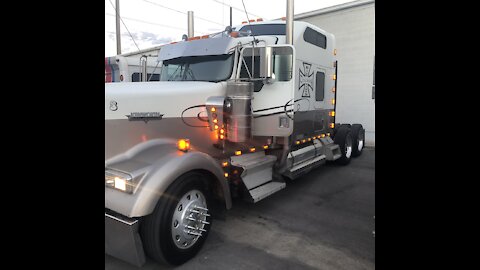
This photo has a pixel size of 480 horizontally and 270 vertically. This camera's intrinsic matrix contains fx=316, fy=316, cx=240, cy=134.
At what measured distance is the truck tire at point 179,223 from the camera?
307 centimetres

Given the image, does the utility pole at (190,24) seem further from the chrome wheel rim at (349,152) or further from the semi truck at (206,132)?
the chrome wheel rim at (349,152)

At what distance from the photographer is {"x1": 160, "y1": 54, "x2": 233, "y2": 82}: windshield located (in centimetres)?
459

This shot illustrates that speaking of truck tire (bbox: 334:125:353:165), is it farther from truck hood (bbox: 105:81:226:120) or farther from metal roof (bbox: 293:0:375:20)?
metal roof (bbox: 293:0:375:20)

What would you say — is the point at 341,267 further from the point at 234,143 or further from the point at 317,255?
the point at 234,143

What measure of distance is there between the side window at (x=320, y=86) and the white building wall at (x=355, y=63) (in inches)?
214

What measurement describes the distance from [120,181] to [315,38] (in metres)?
4.57

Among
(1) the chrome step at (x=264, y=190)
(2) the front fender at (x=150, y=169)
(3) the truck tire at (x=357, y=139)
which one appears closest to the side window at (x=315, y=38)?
(1) the chrome step at (x=264, y=190)

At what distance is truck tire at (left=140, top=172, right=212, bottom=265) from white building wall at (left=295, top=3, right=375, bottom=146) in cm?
921

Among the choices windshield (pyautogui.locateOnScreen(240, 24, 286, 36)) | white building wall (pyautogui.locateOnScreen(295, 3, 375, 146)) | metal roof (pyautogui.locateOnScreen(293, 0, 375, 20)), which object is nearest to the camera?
windshield (pyautogui.locateOnScreen(240, 24, 286, 36))

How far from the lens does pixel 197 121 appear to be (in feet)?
13.1


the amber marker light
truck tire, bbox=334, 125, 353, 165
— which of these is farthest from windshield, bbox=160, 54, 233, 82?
truck tire, bbox=334, 125, 353, 165

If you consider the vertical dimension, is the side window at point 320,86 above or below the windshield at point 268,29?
below
